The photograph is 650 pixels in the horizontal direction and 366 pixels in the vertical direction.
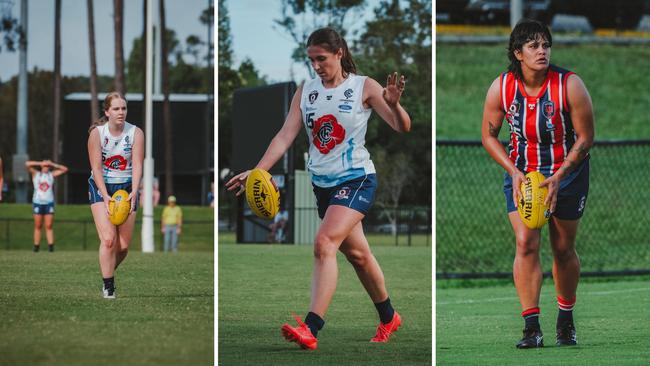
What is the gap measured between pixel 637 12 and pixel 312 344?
3067cm

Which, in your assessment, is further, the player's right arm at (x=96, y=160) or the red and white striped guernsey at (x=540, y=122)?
the player's right arm at (x=96, y=160)

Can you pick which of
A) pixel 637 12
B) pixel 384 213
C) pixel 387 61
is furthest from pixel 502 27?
pixel 387 61

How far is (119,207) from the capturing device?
22.8 feet

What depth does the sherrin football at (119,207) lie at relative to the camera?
271 inches

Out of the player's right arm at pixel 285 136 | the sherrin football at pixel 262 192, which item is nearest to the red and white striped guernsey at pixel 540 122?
the player's right arm at pixel 285 136

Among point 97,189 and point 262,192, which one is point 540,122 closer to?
point 262,192

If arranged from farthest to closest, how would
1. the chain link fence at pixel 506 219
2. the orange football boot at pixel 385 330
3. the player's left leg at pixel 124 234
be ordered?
the chain link fence at pixel 506 219 < the player's left leg at pixel 124 234 < the orange football boot at pixel 385 330

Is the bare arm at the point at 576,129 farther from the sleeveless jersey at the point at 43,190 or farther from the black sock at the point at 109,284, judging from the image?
the sleeveless jersey at the point at 43,190

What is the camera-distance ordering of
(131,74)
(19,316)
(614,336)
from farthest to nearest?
1. (131,74)
2. (614,336)
3. (19,316)

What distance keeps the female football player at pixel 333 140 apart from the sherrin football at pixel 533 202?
701 millimetres

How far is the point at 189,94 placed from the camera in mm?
29188

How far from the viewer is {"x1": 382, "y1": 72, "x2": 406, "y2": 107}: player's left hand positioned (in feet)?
19.5

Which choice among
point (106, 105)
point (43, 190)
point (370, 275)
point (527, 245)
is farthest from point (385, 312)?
point (43, 190)

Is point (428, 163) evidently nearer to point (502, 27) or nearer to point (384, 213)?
point (384, 213)
